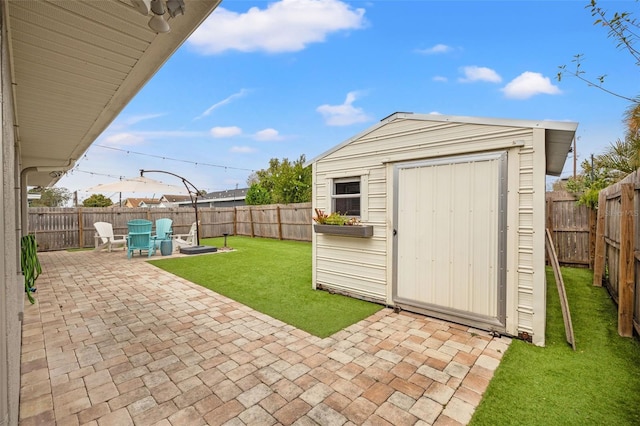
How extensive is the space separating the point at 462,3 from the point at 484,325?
24.8ft

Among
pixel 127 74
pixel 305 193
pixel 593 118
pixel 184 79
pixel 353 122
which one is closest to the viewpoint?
pixel 127 74

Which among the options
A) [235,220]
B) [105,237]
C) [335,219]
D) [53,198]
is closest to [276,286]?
[335,219]

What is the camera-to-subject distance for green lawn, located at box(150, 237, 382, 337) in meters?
3.80

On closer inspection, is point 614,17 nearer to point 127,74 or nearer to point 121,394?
point 127,74

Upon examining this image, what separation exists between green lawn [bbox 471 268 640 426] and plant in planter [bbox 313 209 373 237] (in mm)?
2164

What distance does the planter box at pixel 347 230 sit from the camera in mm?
4242

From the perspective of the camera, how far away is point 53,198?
967 inches

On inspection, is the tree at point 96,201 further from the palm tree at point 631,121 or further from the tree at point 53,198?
the palm tree at point 631,121

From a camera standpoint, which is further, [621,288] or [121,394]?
Result: [621,288]

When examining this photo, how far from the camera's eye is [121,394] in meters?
2.25

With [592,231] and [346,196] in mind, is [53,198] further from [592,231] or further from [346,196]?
[592,231]

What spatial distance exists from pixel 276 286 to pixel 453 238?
10.4 ft

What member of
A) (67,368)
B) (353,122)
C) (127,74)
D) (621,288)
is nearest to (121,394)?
(67,368)

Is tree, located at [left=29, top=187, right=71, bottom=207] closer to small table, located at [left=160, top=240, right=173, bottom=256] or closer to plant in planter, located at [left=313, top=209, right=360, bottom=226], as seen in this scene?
small table, located at [left=160, top=240, right=173, bottom=256]
